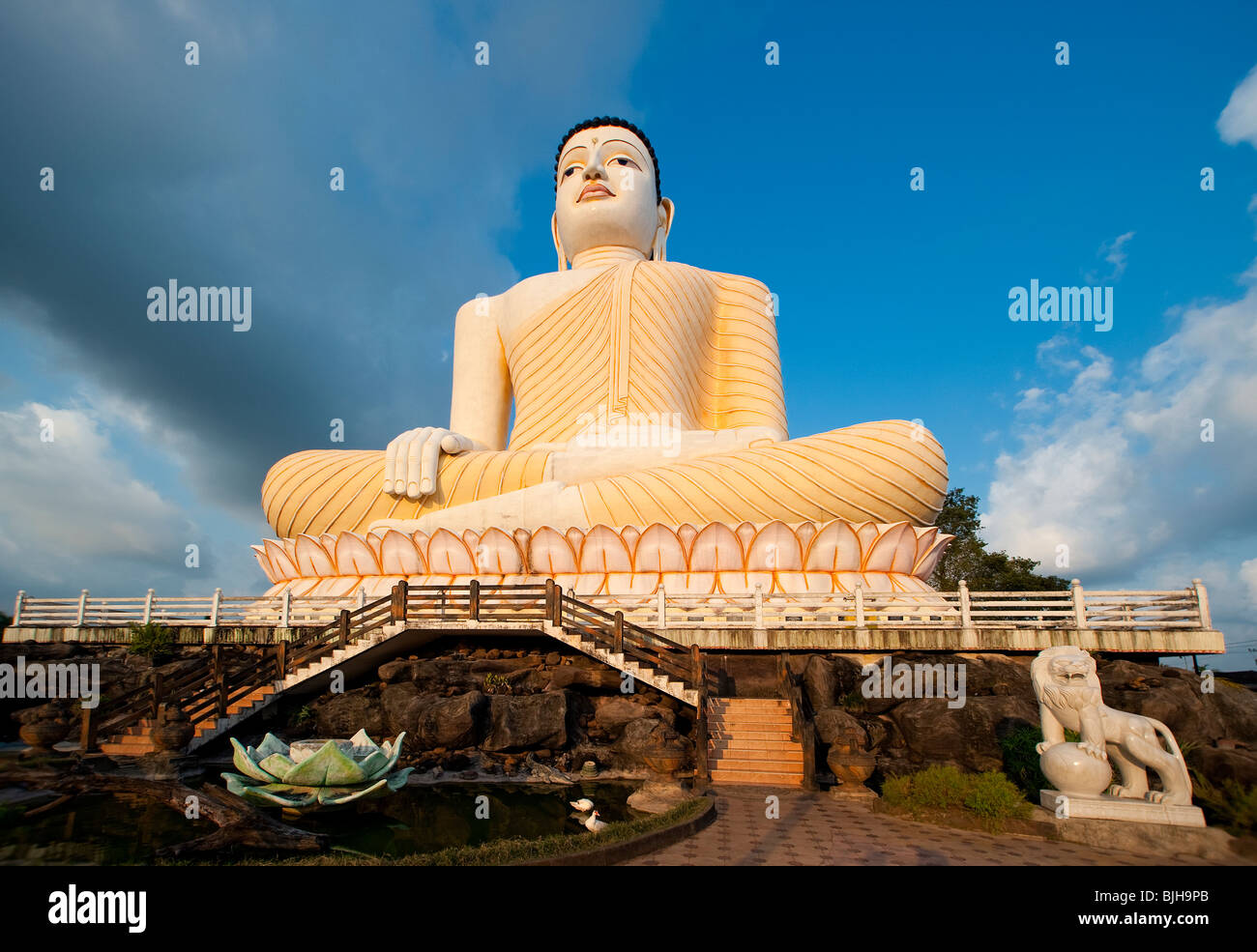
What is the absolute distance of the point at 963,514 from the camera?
29.1 m

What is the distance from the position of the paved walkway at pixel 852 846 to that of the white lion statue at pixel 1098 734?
624mm

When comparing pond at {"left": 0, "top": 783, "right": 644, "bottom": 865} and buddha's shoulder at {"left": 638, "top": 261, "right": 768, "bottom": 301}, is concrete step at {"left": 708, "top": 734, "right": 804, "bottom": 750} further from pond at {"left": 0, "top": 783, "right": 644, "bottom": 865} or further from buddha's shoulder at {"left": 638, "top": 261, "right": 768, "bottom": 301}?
buddha's shoulder at {"left": 638, "top": 261, "right": 768, "bottom": 301}

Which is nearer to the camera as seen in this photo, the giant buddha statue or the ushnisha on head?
Result: the giant buddha statue

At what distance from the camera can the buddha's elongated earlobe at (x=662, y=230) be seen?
2281cm

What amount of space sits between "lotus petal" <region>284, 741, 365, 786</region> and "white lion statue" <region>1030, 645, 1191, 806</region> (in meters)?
6.96

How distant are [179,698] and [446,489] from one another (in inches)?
246

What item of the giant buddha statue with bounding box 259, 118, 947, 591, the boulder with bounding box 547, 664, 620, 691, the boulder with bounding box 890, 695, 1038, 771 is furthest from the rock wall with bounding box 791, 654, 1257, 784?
the giant buddha statue with bounding box 259, 118, 947, 591

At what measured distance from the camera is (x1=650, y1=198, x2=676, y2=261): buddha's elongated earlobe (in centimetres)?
2281

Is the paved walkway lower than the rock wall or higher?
lower

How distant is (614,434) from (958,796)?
11.0 metres
